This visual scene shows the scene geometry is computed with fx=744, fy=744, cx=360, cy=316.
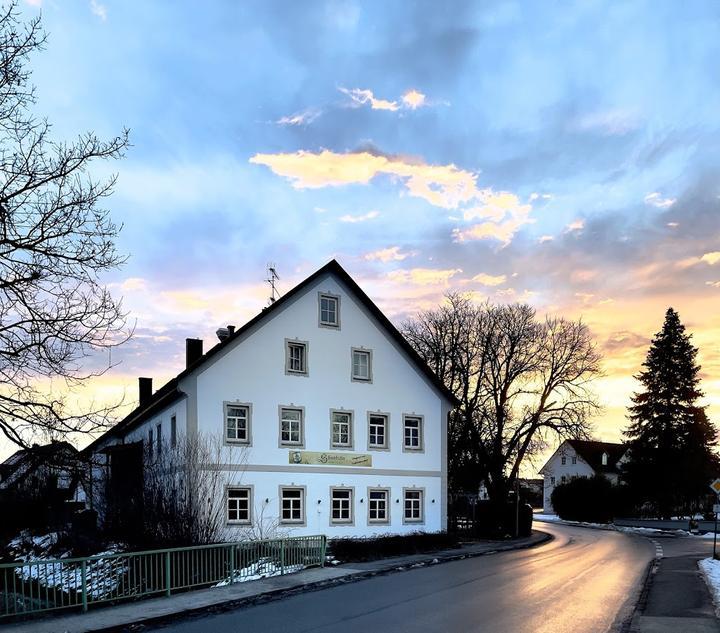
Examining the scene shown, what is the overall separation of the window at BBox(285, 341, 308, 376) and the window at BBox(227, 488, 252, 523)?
198 inches

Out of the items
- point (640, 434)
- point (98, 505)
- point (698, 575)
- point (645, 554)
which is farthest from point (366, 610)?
point (640, 434)

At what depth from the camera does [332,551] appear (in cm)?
2470

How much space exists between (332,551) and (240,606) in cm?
1093

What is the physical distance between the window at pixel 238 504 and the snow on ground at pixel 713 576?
15393 millimetres

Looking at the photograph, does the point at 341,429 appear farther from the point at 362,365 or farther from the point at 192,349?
the point at 192,349

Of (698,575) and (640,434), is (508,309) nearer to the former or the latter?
(640,434)

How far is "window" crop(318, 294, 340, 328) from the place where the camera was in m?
31.3

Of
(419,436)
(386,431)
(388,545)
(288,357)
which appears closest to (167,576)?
(388,545)

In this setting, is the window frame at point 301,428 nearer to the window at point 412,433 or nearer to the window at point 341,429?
the window at point 341,429

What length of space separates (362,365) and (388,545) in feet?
27.2

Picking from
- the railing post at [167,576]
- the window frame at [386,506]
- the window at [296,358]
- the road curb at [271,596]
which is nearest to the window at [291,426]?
the window at [296,358]

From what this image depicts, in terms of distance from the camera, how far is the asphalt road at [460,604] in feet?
37.6

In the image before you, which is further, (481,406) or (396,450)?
(481,406)

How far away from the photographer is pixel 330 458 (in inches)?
1188
